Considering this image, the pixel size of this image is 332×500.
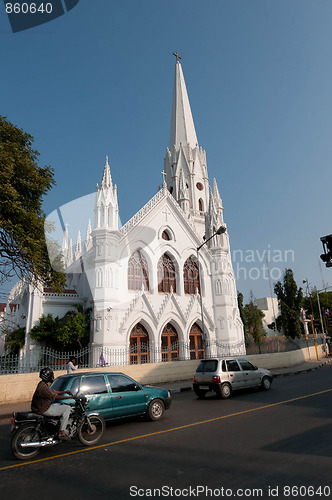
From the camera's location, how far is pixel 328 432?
6.55 m

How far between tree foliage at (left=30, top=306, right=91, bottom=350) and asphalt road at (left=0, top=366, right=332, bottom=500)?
14.4m

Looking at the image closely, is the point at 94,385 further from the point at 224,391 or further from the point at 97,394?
the point at 224,391

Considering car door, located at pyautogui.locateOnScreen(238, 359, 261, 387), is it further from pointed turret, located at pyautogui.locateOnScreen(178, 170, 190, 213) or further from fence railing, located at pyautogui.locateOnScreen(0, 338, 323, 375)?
pointed turret, located at pyautogui.locateOnScreen(178, 170, 190, 213)

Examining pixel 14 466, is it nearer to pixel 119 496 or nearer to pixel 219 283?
pixel 119 496

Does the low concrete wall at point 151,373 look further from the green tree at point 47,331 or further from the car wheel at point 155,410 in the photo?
the green tree at point 47,331

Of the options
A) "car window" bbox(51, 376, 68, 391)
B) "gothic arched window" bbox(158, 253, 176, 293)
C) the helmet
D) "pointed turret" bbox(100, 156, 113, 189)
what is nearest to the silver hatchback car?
"car window" bbox(51, 376, 68, 391)

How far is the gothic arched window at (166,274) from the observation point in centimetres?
2770

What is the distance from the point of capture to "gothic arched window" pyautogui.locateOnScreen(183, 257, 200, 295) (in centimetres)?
2922

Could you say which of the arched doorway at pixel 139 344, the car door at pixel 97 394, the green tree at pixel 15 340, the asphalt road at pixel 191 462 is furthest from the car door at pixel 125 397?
the green tree at pixel 15 340

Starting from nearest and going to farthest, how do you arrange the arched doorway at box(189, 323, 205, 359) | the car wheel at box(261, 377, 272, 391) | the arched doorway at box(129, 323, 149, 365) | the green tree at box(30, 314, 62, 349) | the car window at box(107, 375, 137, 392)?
the car window at box(107, 375, 137, 392) < the car wheel at box(261, 377, 272, 391) < the green tree at box(30, 314, 62, 349) < the arched doorway at box(129, 323, 149, 365) < the arched doorway at box(189, 323, 205, 359)

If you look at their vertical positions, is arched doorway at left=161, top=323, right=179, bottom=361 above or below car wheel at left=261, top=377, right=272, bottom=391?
above

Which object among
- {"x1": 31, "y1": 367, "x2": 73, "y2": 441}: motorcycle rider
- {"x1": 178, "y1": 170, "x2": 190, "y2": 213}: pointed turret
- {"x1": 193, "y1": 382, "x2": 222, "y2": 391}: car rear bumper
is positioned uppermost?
{"x1": 178, "y1": 170, "x2": 190, "y2": 213}: pointed turret

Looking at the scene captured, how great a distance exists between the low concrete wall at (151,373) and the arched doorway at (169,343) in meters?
6.58

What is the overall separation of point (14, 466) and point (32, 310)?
19.6 metres
